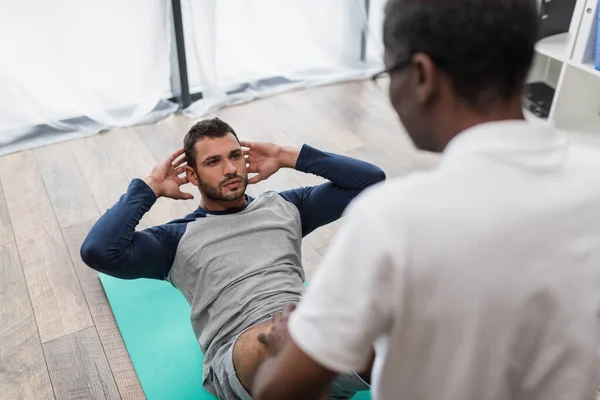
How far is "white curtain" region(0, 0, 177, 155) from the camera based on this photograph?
2705mm

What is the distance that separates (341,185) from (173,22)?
180 centimetres

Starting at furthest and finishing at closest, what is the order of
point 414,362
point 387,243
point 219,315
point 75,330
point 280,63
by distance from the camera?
point 280,63 < point 75,330 < point 219,315 < point 414,362 < point 387,243

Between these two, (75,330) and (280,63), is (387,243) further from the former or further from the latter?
(280,63)

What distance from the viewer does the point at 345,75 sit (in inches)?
143

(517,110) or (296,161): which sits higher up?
(517,110)

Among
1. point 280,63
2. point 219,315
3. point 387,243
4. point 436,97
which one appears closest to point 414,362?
point 387,243

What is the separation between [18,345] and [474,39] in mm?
1700

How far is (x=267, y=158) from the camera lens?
68.2 inches

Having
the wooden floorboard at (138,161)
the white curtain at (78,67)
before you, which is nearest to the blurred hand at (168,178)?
the wooden floorboard at (138,161)

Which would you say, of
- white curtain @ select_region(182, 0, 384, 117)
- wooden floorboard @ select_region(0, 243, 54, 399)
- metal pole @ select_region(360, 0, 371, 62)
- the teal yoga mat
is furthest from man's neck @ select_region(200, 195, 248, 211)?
metal pole @ select_region(360, 0, 371, 62)

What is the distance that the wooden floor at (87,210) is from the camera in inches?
67.3

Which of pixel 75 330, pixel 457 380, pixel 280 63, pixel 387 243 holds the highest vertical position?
pixel 387 243

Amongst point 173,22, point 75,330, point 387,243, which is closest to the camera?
point 387,243

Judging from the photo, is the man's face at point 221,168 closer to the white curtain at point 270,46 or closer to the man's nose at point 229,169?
the man's nose at point 229,169
